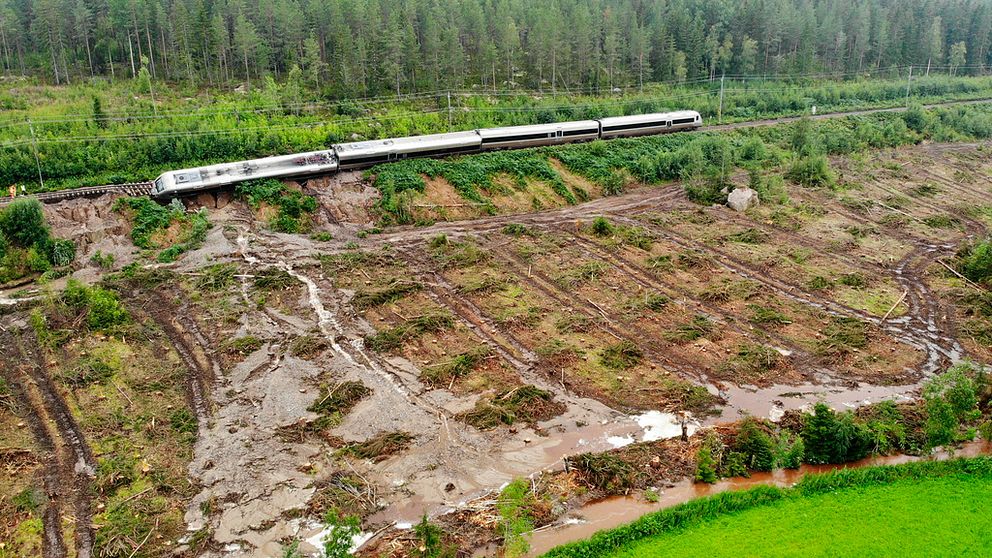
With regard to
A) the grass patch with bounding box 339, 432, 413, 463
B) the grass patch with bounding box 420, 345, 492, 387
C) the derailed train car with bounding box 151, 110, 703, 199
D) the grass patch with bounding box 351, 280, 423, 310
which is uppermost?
the derailed train car with bounding box 151, 110, 703, 199

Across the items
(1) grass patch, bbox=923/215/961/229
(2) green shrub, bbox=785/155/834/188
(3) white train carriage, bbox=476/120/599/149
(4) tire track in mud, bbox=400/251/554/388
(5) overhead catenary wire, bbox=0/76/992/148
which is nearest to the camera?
(4) tire track in mud, bbox=400/251/554/388

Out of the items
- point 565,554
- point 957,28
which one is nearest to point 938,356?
point 565,554

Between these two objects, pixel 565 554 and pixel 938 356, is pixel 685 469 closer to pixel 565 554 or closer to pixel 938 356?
pixel 565 554

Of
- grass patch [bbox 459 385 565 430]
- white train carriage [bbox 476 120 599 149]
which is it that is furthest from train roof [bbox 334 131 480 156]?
grass patch [bbox 459 385 565 430]

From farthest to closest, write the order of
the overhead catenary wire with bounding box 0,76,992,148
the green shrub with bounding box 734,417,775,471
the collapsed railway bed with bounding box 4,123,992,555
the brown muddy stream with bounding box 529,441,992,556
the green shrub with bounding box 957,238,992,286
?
the overhead catenary wire with bounding box 0,76,992,148
the green shrub with bounding box 957,238,992,286
the green shrub with bounding box 734,417,775,471
the collapsed railway bed with bounding box 4,123,992,555
the brown muddy stream with bounding box 529,441,992,556

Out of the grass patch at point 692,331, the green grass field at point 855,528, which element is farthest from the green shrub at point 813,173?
the green grass field at point 855,528

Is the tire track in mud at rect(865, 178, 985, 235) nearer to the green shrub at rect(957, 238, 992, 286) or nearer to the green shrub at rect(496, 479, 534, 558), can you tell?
the green shrub at rect(957, 238, 992, 286)

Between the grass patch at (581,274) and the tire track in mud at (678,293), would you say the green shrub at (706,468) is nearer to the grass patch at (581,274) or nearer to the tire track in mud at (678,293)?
the tire track in mud at (678,293)
